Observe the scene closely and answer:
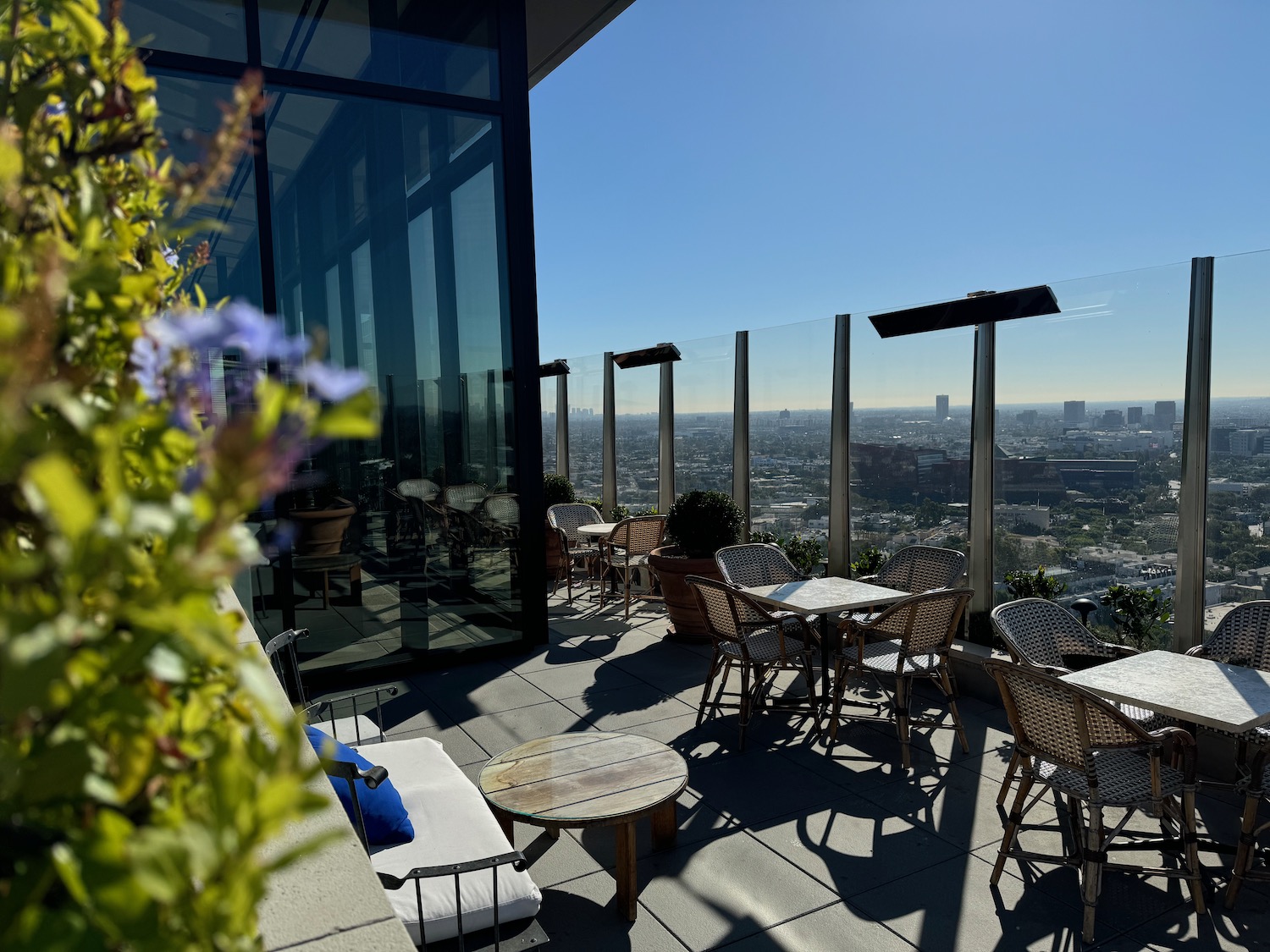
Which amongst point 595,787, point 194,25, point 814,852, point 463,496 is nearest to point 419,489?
point 463,496

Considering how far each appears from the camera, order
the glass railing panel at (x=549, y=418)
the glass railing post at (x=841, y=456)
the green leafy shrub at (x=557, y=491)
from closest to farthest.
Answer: the glass railing post at (x=841, y=456)
the green leafy shrub at (x=557, y=491)
the glass railing panel at (x=549, y=418)

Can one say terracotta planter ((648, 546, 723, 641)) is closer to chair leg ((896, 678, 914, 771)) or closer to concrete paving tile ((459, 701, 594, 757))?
concrete paving tile ((459, 701, 594, 757))

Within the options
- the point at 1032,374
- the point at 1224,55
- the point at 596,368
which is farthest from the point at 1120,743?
the point at 596,368

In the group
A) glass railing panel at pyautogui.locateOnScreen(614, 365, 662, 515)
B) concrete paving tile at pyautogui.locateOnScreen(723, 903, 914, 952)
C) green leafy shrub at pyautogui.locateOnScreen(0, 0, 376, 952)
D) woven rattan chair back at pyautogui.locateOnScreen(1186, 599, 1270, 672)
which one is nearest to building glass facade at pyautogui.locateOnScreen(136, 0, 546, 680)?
glass railing panel at pyautogui.locateOnScreen(614, 365, 662, 515)

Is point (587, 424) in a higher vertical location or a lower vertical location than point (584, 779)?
higher

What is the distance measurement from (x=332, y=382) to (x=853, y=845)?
4.28 meters

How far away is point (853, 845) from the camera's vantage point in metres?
4.11

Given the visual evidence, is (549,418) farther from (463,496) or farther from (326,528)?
(326,528)

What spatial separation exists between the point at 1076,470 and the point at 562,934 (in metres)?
4.81

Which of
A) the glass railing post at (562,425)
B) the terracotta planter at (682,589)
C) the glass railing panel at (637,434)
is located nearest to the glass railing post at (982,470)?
the terracotta planter at (682,589)

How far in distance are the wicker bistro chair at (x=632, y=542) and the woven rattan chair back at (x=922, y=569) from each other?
2.87m

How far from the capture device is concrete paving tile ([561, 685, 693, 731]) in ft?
19.0

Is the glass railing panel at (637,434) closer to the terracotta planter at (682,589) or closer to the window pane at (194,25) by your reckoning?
the terracotta planter at (682,589)

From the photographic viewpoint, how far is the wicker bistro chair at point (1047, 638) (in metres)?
4.79
